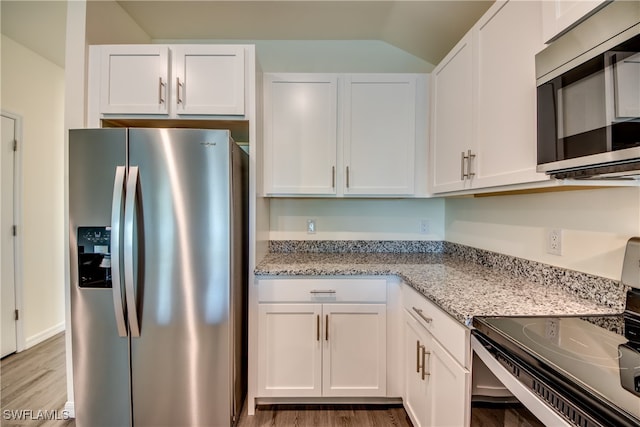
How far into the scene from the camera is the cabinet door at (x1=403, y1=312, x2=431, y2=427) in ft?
4.49

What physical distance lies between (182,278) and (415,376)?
1.31 meters

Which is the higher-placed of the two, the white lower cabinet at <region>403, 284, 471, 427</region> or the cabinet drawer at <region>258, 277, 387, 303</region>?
the cabinet drawer at <region>258, 277, 387, 303</region>

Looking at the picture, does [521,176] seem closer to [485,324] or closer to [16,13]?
[485,324]

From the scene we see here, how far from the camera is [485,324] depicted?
925mm

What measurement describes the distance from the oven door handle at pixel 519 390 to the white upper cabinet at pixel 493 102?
25.5 inches

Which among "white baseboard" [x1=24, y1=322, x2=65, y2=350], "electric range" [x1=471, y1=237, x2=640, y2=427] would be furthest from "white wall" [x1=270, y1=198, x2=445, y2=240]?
"white baseboard" [x1=24, y1=322, x2=65, y2=350]

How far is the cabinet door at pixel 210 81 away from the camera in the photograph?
173 cm

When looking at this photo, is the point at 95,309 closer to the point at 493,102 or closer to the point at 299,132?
the point at 299,132

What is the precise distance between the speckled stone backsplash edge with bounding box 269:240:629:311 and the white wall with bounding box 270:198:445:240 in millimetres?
52

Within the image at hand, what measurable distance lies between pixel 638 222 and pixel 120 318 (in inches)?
87.1

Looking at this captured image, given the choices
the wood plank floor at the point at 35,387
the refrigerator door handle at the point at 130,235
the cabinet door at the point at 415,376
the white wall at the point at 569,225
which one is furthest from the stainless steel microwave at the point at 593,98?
the wood plank floor at the point at 35,387

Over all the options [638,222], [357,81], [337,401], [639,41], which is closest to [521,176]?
[638,222]

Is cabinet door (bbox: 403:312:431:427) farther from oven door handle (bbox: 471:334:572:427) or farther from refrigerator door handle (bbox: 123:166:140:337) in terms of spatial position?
refrigerator door handle (bbox: 123:166:140:337)

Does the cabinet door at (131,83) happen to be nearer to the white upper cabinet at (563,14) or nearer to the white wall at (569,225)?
the white upper cabinet at (563,14)
